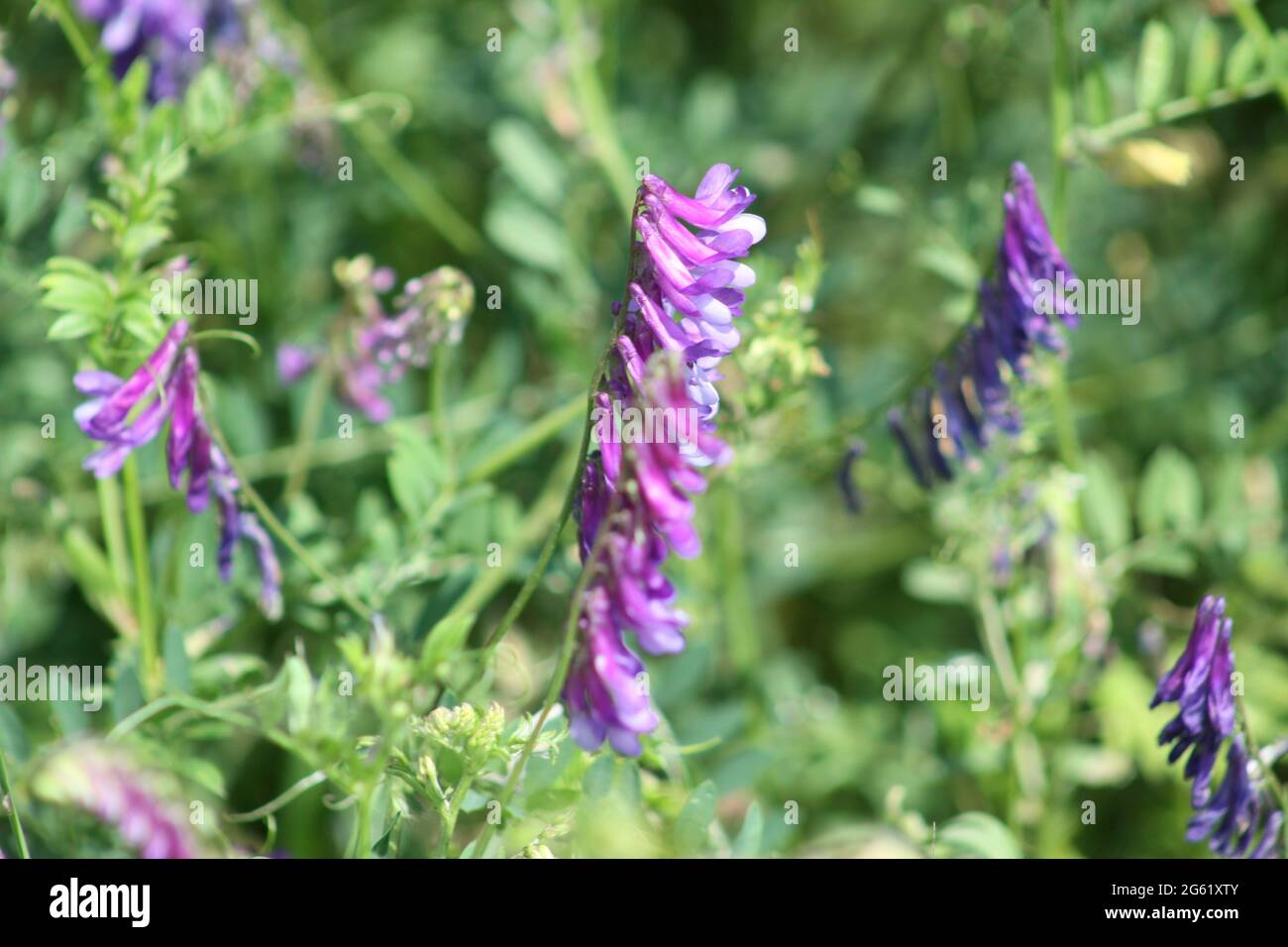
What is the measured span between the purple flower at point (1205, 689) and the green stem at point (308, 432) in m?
1.43

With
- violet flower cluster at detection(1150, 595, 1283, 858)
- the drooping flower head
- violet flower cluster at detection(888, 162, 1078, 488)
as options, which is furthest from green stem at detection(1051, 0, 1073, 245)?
the drooping flower head

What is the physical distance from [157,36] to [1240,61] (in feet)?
5.85

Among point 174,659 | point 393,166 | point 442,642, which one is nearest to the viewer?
point 442,642

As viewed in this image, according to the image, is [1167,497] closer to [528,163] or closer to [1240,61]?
[1240,61]

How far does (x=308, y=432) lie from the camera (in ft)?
7.79

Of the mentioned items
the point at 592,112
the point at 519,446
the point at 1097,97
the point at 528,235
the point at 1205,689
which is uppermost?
the point at 592,112

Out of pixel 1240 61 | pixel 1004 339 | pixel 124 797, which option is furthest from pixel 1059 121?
pixel 124 797

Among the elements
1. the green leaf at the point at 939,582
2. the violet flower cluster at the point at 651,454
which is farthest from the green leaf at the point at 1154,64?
the violet flower cluster at the point at 651,454

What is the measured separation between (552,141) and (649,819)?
5.26 feet

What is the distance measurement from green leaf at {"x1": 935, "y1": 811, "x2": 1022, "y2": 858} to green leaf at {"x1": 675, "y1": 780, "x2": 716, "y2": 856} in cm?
47

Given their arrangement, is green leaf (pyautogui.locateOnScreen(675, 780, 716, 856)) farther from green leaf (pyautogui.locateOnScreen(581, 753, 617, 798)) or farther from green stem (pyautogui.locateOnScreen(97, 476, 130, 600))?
green stem (pyautogui.locateOnScreen(97, 476, 130, 600))

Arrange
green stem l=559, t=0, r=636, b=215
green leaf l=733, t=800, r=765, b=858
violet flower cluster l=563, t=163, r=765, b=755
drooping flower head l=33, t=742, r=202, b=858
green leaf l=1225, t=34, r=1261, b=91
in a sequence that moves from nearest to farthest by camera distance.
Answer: violet flower cluster l=563, t=163, r=765, b=755 < drooping flower head l=33, t=742, r=202, b=858 < green leaf l=733, t=800, r=765, b=858 < green leaf l=1225, t=34, r=1261, b=91 < green stem l=559, t=0, r=636, b=215

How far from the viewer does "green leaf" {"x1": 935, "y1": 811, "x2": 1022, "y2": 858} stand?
6.45 ft

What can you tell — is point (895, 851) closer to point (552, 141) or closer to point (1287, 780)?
point (1287, 780)
